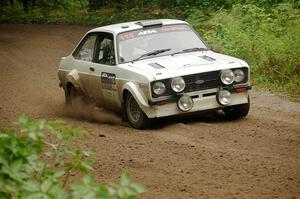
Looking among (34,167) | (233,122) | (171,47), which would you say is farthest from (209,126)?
(34,167)

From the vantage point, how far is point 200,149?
336 inches

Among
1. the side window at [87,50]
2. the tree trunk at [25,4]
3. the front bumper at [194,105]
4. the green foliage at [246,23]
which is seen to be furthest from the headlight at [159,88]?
the tree trunk at [25,4]

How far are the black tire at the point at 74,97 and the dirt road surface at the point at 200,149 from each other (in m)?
0.23

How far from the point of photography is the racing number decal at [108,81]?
1055 centimetres

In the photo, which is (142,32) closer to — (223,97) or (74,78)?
(74,78)

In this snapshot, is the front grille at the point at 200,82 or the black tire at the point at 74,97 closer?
the front grille at the point at 200,82

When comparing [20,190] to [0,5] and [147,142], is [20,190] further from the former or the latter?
[0,5]

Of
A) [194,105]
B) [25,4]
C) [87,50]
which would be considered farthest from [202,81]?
[25,4]

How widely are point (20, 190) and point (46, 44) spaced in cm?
1973

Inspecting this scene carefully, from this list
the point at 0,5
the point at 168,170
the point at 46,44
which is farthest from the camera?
the point at 0,5

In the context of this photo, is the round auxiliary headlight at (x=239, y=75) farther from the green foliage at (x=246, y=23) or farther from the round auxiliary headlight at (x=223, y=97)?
the green foliage at (x=246, y=23)

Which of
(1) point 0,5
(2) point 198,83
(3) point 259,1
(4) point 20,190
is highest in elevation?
(4) point 20,190

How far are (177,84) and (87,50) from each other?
8.50 ft

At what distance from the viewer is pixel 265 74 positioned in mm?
13906
